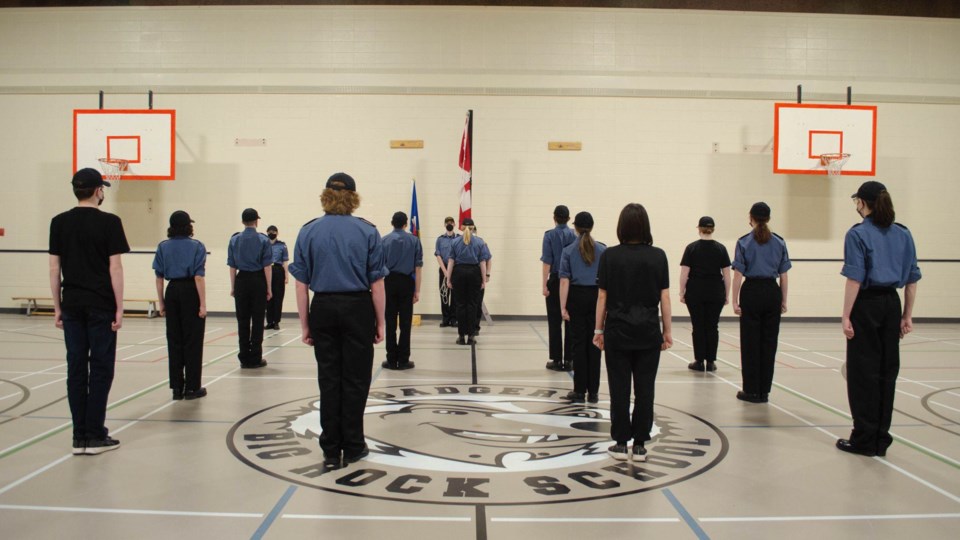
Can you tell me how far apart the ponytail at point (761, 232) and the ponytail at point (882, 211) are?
5.35 feet

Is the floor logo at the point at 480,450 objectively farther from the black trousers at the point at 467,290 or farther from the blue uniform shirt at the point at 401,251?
the black trousers at the point at 467,290

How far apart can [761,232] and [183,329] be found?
5.56m

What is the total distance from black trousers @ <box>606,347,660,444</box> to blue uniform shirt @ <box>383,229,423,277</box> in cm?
399

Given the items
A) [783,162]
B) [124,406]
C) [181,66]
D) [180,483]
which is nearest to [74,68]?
[181,66]

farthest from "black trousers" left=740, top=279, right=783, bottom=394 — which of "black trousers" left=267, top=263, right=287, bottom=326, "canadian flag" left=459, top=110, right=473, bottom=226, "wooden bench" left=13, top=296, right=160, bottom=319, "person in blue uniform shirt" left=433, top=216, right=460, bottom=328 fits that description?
"wooden bench" left=13, top=296, right=160, bottom=319

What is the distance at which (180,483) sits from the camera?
3975 millimetres

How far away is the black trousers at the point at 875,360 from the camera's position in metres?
4.55

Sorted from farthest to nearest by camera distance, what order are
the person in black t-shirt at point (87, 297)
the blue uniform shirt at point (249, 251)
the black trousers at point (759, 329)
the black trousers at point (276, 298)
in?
the black trousers at point (276, 298)
the blue uniform shirt at point (249, 251)
the black trousers at point (759, 329)
the person in black t-shirt at point (87, 297)

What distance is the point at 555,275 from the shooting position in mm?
7582

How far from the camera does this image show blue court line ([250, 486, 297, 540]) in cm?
325

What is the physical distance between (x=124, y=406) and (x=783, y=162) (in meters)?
11.8

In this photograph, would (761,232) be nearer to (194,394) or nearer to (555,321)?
(555,321)

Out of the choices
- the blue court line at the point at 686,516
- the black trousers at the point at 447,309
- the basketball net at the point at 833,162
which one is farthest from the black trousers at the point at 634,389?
the basketball net at the point at 833,162

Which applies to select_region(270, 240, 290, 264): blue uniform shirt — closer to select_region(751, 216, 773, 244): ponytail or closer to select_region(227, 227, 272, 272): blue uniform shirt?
select_region(227, 227, 272, 272): blue uniform shirt
